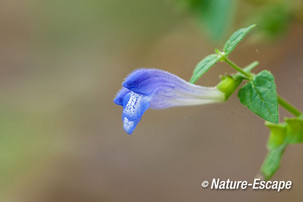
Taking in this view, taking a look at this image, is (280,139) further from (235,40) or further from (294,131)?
(235,40)

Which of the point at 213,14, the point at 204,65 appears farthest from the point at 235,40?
the point at 213,14

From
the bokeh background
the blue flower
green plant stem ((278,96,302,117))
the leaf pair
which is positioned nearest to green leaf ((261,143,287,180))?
the leaf pair

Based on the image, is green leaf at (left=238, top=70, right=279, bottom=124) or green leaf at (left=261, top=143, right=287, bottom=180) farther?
green leaf at (left=261, top=143, right=287, bottom=180)

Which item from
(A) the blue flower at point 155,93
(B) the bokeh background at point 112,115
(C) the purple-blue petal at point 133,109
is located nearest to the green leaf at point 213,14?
(B) the bokeh background at point 112,115

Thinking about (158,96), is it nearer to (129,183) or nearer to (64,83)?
(129,183)

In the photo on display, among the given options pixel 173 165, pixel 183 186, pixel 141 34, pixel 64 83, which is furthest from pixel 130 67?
pixel 183 186

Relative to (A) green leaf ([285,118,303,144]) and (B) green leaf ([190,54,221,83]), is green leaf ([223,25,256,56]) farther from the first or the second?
(A) green leaf ([285,118,303,144])
